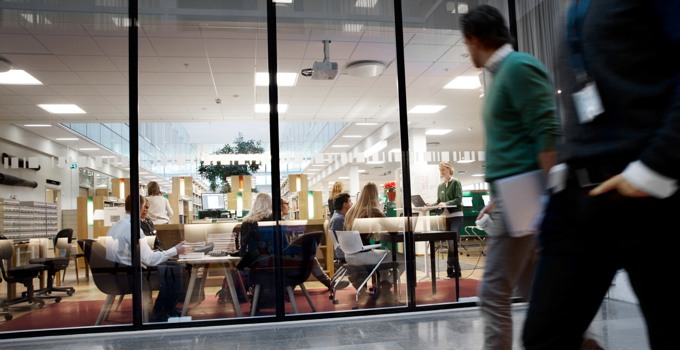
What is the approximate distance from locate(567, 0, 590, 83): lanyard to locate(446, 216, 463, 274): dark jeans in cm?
382

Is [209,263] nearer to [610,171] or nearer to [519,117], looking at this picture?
[519,117]

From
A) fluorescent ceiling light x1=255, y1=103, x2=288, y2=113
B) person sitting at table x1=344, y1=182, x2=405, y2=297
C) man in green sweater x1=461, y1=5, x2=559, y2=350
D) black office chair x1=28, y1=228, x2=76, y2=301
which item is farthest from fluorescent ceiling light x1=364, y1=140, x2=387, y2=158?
man in green sweater x1=461, y1=5, x2=559, y2=350

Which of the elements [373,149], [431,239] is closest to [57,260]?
[373,149]

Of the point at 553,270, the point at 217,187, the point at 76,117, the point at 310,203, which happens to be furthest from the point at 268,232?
the point at 553,270

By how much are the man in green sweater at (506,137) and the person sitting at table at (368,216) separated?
9.44 feet

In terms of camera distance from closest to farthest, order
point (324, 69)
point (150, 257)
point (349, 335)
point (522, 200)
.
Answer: point (522, 200) < point (349, 335) < point (150, 257) < point (324, 69)

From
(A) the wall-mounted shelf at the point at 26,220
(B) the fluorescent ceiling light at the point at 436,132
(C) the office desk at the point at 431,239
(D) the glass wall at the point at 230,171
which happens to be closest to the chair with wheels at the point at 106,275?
(D) the glass wall at the point at 230,171

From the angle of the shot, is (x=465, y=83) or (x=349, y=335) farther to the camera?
(x=465, y=83)

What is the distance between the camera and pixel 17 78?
4.96m

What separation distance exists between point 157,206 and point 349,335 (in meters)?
2.14

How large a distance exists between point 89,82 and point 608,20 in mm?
5697

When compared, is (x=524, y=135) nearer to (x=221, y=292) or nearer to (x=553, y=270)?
(x=553, y=270)

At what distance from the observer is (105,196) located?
175 inches

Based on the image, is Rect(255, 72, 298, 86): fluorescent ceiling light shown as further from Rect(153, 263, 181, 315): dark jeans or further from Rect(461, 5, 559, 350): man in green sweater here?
Rect(461, 5, 559, 350): man in green sweater
